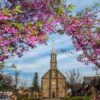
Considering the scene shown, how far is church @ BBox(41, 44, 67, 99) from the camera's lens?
159250 mm

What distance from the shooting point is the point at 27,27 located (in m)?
12.0

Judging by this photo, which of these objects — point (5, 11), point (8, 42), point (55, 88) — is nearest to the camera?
point (5, 11)

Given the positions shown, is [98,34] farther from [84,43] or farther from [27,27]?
[27,27]

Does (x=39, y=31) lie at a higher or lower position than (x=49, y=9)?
lower

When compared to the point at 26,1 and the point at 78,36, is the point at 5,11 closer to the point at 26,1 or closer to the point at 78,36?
the point at 26,1

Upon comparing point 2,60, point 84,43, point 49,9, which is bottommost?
point 2,60

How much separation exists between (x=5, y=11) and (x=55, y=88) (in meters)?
152

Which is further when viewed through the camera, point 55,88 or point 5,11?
point 55,88

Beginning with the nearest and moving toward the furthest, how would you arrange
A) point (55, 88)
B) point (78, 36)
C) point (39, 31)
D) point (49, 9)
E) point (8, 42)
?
point (8, 42)
point (39, 31)
point (49, 9)
point (78, 36)
point (55, 88)

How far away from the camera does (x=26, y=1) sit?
13.1 metres

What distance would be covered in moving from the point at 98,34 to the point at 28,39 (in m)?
4.36

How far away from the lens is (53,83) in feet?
541

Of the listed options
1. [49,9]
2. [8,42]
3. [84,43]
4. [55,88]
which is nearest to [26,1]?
[49,9]

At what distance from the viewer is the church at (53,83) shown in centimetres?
15925
